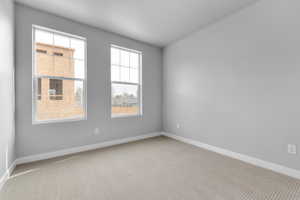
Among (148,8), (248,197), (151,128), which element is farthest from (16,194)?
(148,8)

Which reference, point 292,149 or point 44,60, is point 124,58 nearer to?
point 44,60

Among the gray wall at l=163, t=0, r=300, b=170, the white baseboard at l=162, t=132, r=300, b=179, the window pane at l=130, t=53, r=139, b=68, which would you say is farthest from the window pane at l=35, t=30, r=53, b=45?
the white baseboard at l=162, t=132, r=300, b=179

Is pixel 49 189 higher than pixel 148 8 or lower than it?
lower

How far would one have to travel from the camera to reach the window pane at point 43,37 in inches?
101

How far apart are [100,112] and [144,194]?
2116 mm

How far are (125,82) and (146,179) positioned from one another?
248 centimetres

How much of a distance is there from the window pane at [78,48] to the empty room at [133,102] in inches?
0.9

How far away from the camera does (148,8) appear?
8.18 feet

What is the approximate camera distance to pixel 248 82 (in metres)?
2.44

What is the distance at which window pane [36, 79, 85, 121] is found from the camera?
103 inches

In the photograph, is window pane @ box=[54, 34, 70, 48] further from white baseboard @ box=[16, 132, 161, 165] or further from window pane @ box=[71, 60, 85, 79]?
white baseboard @ box=[16, 132, 161, 165]

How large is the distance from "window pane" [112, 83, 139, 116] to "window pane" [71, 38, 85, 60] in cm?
98

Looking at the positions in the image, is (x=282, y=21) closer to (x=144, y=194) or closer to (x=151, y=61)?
(x=151, y=61)

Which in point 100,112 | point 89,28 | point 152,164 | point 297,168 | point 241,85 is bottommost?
point 152,164
